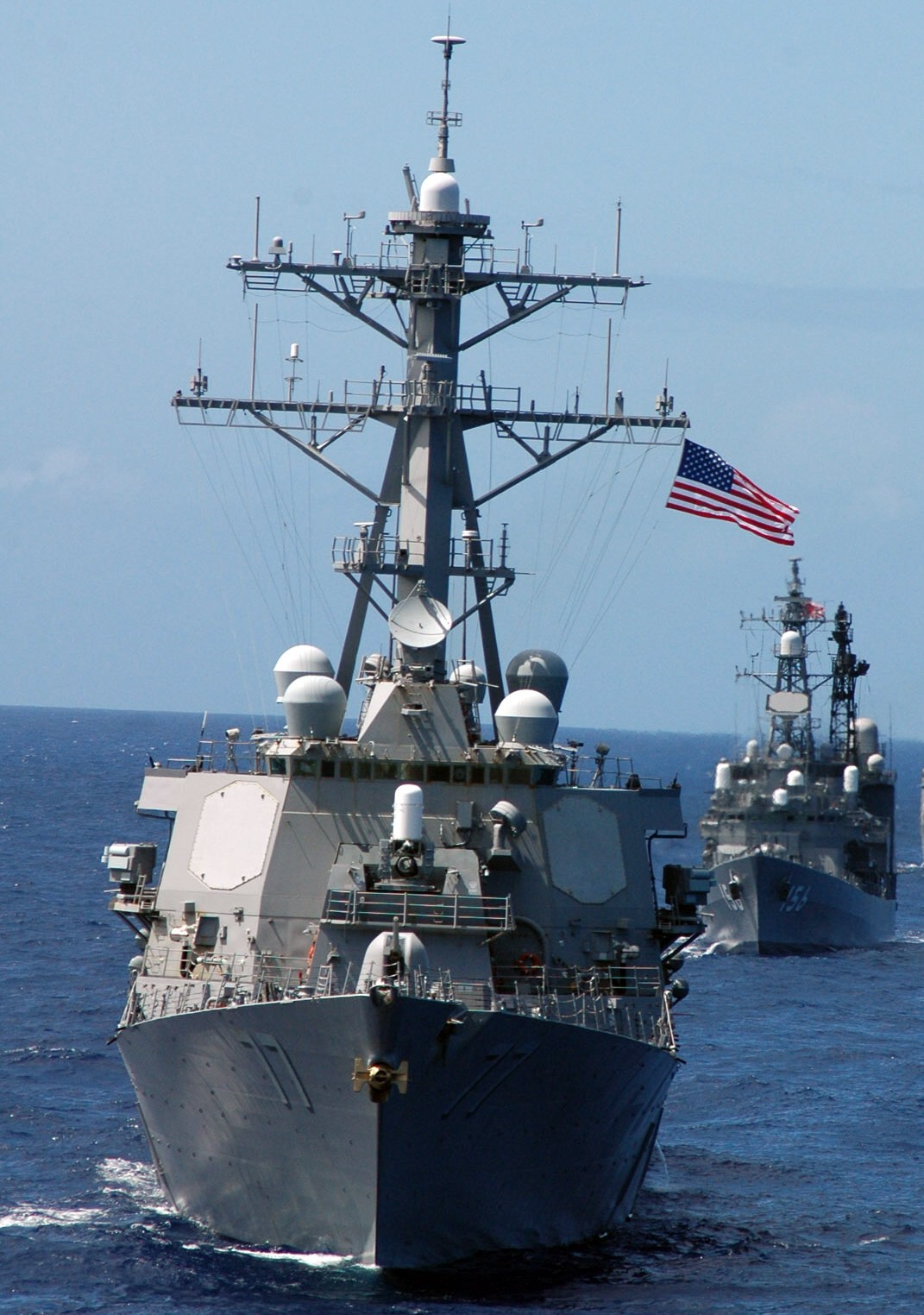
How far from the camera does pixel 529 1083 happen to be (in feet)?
65.4

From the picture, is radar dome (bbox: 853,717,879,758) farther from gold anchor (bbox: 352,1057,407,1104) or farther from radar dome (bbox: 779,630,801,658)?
gold anchor (bbox: 352,1057,407,1104)

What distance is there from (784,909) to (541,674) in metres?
30.4

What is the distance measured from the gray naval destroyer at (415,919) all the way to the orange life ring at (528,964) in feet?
0.10

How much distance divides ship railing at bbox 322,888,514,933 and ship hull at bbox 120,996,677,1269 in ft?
5.15

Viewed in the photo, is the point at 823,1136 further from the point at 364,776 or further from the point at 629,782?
the point at 364,776

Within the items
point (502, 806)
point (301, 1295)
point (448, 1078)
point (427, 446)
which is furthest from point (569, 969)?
point (427, 446)

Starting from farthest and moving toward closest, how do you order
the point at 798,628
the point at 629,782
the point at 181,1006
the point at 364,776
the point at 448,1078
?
1. the point at 798,628
2. the point at 629,782
3. the point at 364,776
4. the point at 181,1006
5. the point at 448,1078

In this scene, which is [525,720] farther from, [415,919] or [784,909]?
[784,909]

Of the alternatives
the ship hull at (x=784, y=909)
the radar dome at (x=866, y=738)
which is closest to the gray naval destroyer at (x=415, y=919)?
the ship hull at (x=784, y=909)

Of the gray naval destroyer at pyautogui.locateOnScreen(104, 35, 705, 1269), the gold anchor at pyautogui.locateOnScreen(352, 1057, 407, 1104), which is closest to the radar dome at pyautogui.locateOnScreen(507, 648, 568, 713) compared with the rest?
the gray naval destroyer at pyautogui.locateOnScreen(104, 35, 705, 1269)

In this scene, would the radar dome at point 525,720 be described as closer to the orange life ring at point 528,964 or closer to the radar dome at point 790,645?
the orange life ring at point 528,964

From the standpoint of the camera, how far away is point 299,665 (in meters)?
24.1

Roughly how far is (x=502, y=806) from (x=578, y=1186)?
157 inches

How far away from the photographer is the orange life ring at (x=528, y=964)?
21.8 metres
